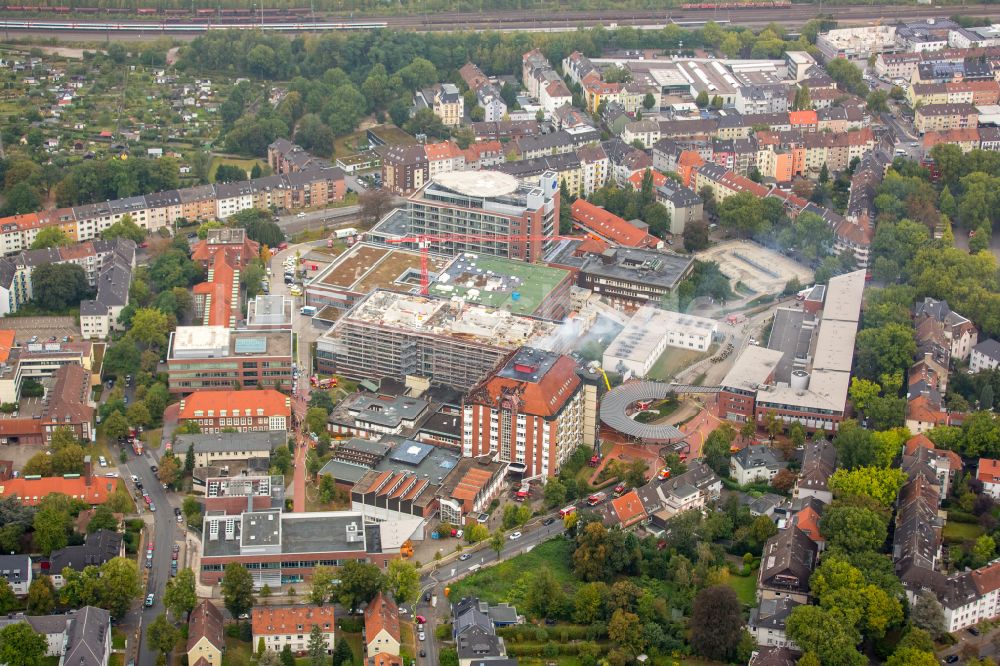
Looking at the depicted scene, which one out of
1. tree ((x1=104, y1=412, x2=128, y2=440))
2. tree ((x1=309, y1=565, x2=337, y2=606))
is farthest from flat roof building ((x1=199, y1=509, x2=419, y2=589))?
tree ((x1=104, y1=412, x2=128, y2=440))

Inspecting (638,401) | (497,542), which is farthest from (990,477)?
(497,542)

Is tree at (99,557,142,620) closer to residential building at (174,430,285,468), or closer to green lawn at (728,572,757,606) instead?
residential building at (174,430,285,468)

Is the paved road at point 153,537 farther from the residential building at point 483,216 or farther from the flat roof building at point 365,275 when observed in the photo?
the residential building at point 483,216

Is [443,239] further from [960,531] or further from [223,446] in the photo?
[960,531]

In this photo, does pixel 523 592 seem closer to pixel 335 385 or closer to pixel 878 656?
pixel 878 656

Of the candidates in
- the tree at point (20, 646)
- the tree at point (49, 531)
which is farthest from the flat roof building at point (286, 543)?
the tree at point (20, 646)

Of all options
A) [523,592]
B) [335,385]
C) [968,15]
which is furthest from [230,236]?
[968,15]
